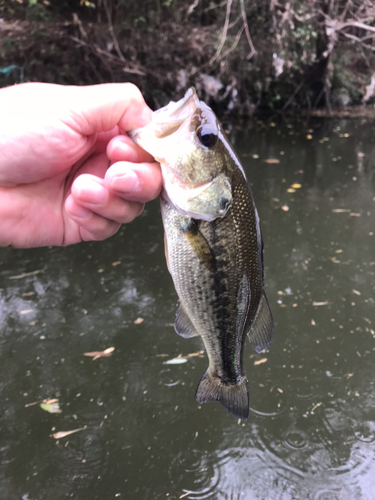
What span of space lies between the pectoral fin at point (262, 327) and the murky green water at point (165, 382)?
1389 millimetres

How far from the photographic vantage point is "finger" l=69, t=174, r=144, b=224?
4.95ft

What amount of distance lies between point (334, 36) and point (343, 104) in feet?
9.36

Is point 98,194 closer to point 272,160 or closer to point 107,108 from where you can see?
point 107,108

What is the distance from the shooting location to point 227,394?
5.62 feet

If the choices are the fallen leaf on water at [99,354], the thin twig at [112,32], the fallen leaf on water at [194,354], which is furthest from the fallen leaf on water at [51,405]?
the thin twig at [112,32]

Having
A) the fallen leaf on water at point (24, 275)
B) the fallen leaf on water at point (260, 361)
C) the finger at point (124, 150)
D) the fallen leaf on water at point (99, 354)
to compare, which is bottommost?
the fallen leaf on water at point (99, 354)

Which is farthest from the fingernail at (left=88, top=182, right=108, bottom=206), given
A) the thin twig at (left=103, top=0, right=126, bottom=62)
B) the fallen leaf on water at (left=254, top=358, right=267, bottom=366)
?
→ the thin twig at (left=103, top=0, right=126, bottom=62)

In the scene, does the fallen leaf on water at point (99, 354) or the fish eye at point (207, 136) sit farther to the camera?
the fallen leaf on water at point (99, 354)

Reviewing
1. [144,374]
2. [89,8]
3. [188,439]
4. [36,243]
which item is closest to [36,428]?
[144,374]

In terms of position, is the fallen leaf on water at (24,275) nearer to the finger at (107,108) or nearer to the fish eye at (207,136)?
the finger at (107,108)

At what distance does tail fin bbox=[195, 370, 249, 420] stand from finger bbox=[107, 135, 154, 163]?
43.0 inches

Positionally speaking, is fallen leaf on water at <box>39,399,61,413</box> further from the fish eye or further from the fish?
the fish eye

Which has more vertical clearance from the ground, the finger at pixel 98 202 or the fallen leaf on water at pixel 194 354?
the finger at pixel 98 202

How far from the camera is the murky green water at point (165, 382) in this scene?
8.02 ft
